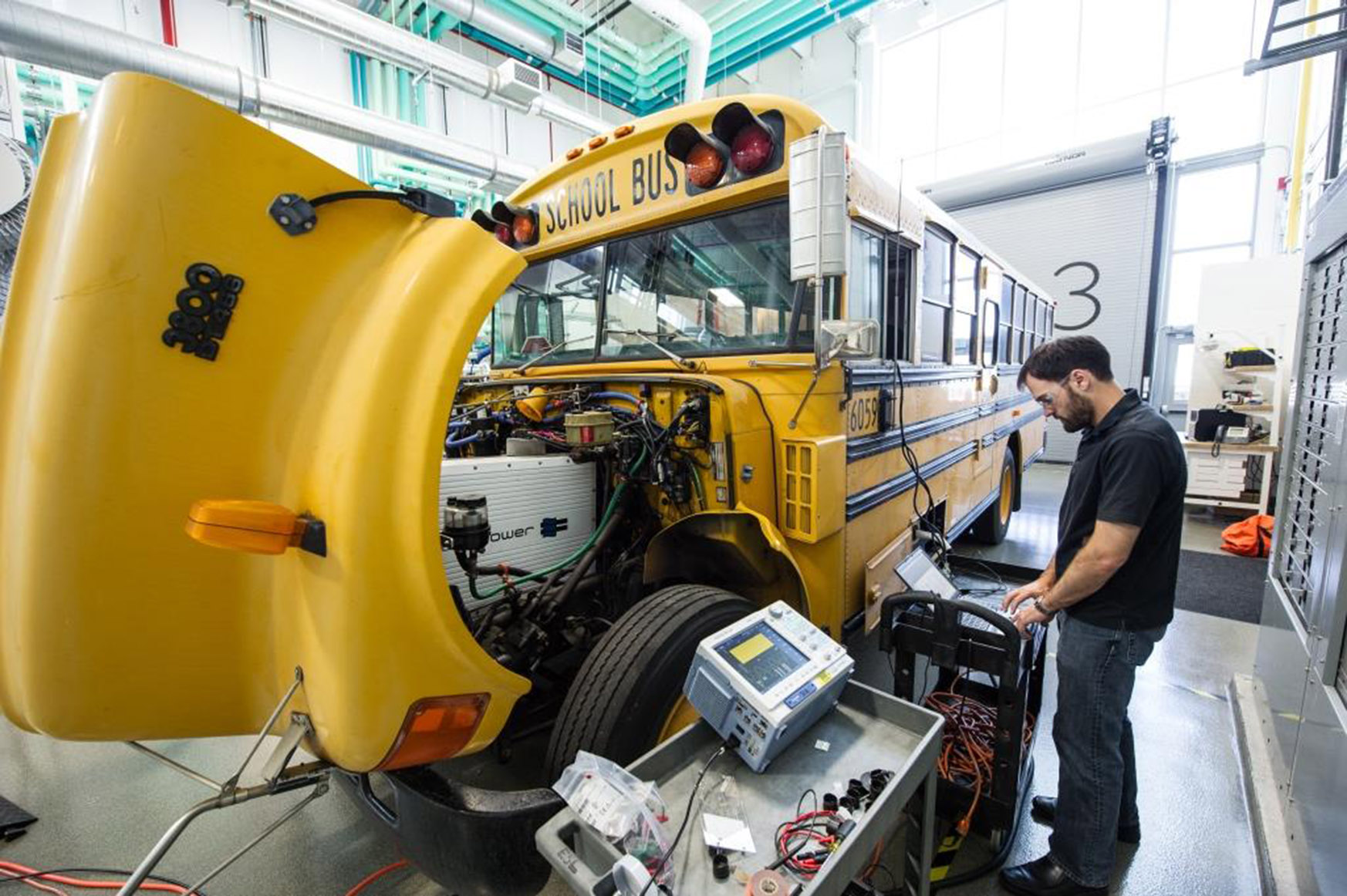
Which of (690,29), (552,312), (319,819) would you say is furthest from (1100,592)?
(690,29)

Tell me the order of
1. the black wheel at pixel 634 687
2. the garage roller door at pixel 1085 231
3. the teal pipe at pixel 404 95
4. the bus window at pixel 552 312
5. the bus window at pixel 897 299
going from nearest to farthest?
the black wheel at pixel 634 687, the bus window at pixel 897 299, the bus window at pixel 552 312, the teal pipe at pixel 404 95, the garage roller door at pixel 1085 231

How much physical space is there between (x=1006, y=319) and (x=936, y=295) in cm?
238

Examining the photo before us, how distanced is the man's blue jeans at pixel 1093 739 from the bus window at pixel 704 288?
4.41ft

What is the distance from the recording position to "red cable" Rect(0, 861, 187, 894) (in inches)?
71.6

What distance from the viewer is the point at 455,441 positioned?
2301 mm

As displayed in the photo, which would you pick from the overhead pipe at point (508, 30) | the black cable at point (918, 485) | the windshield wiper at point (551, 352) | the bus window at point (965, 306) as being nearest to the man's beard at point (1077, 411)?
the black cable at point (918, 485)

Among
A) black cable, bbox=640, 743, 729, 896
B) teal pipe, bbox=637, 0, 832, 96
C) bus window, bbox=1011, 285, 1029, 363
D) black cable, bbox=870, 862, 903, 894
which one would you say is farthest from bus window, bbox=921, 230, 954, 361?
teal pipe, bbox=637, 0, 832, 96

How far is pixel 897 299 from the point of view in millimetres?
2654

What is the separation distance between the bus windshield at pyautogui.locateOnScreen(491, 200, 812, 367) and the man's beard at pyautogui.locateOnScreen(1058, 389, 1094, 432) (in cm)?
84

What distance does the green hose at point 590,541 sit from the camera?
1.84 meters

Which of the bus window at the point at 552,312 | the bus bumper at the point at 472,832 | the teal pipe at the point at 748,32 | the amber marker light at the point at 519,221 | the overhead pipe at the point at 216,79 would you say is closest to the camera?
the bus bumper at the point at 472,832

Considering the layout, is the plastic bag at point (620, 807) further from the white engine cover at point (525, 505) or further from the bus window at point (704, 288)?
the bus window at point (704, 288)

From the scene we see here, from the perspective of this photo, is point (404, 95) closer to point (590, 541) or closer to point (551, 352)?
point (551, 352)

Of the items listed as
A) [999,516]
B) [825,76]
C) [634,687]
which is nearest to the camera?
[634,687]
